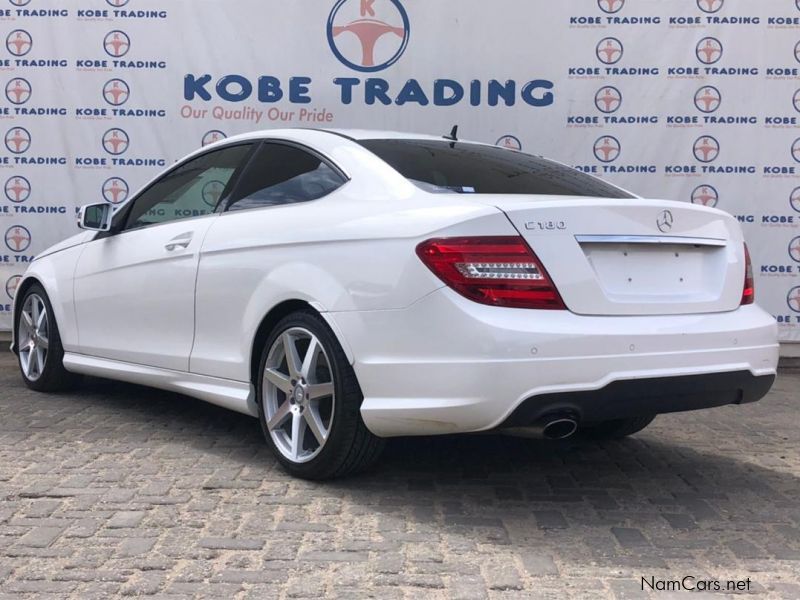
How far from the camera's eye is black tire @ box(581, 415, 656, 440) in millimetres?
4578

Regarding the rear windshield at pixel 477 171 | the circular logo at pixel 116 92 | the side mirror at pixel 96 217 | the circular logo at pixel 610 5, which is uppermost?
the circular logo at pixel 610 5

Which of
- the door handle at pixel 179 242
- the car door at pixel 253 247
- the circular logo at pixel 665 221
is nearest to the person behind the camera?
the circular logo at pixel 665 221

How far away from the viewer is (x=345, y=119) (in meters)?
7.53

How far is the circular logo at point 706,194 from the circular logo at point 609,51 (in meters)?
1.27

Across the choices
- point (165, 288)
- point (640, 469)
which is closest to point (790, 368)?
point (640, 469)

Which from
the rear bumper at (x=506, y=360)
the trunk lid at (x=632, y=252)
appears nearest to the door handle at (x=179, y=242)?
the rear bumper at (x=506, y=360)

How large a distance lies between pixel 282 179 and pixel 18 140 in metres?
4.47

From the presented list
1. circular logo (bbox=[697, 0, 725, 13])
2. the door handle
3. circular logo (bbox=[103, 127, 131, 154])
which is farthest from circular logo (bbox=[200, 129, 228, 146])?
circular logo (bbox=[697, 0, 725, 13])

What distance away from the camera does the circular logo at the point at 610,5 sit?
7.34m

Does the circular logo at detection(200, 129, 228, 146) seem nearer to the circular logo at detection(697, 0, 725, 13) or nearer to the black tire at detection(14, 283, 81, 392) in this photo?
the black tire at detection(14, 283, 81, 392)

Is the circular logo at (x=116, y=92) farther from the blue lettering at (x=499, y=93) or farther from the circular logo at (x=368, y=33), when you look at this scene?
the blue lettering at (x=499, y=93)

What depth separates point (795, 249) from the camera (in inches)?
289

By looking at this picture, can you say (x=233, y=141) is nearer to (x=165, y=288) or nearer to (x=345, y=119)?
(x=165, y=288)

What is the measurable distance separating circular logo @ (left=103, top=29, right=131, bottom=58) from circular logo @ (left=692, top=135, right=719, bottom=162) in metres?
4.88
